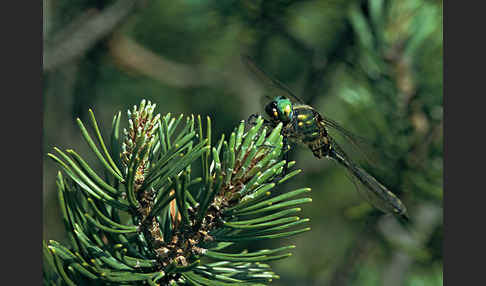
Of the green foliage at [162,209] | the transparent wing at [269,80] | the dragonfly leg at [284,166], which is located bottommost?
the green foliage at [162,209]

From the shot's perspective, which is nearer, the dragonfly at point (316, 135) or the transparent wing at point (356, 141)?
the dragonfly at point (316, 135)

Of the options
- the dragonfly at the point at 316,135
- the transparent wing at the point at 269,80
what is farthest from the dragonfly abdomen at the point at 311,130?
the transparent wing at the point at 269,80

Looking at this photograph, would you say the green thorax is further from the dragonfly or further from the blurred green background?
the blurred green background

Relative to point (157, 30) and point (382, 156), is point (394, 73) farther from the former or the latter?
point (157, 30)

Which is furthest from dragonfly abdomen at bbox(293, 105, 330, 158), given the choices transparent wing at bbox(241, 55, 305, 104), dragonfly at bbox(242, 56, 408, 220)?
transparent wing at bbox(241, 55, 305, 104)

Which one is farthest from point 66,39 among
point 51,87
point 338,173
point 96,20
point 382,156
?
point 338,173

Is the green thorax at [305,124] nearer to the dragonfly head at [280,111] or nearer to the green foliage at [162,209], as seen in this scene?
the dragonfly head at [280,111]
